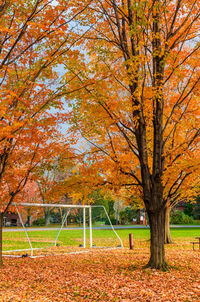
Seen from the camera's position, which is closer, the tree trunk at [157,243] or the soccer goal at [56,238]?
the tree trunk at [157,243]

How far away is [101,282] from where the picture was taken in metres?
7.07

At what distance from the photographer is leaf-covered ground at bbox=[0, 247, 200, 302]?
19.8ft

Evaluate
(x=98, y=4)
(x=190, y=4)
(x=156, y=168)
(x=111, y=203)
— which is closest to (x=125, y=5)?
(x=98, y=4)

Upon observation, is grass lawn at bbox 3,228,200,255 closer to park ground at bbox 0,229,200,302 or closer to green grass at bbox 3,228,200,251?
green grass at bbox 3,228,200,251

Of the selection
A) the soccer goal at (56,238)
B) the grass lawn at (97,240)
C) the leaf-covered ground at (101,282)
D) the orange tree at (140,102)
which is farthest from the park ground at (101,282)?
the grass lawn at (97,240)

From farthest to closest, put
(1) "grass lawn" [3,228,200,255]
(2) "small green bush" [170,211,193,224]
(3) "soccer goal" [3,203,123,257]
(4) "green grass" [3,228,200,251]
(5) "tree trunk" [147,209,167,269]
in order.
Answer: (2) "small green bush" [170,211,193,224] < (4) "green grass" [3,228,200,251] < (1) "grass lawn" [3,228,200,255] < (3) "soccer goal" [3,203,123,257] < (5) "tree trunk" [147,209,167,269]

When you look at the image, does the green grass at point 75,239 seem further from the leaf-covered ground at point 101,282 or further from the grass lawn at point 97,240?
the leaf-covered ground at point 101,282

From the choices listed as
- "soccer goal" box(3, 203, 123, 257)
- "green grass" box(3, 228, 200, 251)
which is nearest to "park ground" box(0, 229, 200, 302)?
"soccer goal" box(3, 203, 123, 257)

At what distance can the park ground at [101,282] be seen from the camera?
602cm

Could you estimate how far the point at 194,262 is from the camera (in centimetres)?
943

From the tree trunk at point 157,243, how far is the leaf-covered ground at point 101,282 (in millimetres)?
316

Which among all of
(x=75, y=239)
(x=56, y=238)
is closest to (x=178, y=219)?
(x=75, y=239)

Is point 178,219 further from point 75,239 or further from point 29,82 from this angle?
point 29,82

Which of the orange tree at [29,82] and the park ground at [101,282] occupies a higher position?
the orange tree at [29,82]
